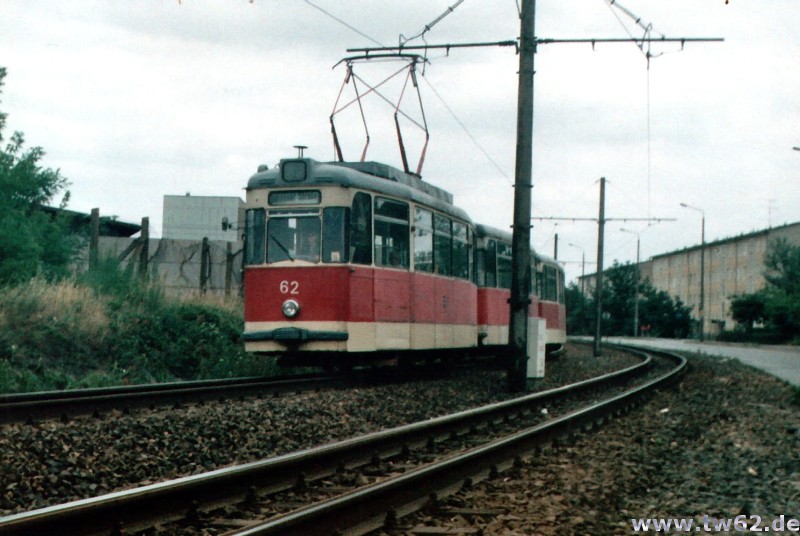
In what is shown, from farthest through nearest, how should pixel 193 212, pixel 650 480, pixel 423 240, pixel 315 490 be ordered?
pixel 193 212 → pixel 423 240 → pixel 650 480 → pixel 315 490

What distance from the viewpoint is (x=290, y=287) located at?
15.2 meters

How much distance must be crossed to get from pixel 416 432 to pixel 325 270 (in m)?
5.81

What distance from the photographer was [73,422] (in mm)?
10125

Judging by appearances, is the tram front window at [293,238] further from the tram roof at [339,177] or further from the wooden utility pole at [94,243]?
the wooden utility pole at [94,243]

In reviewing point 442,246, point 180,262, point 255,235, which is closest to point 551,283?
point 180,262

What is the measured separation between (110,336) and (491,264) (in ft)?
30.0

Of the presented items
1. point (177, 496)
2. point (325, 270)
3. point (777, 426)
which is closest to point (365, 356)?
point (325, 270)

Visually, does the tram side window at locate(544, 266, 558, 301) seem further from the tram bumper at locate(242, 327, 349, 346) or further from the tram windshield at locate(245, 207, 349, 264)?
the tram bumper at locate(242, 327, 349, 346)

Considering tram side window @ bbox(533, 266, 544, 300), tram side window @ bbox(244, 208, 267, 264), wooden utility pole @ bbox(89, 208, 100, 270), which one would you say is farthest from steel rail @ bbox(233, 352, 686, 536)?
tram side window @ bbox(533, 266, 544, 300)

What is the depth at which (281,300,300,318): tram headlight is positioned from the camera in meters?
15.2

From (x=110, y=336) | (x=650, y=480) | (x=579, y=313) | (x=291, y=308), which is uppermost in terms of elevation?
(x=579, y=313)

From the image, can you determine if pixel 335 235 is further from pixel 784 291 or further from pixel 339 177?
pixel 784 291

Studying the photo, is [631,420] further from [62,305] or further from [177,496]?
[62,305]

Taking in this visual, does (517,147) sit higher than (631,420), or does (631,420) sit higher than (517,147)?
(517,147)
